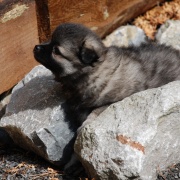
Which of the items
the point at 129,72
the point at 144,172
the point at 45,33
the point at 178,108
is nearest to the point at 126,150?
the point at 144,172

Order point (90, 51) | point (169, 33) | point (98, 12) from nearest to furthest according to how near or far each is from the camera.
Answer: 1. point (90, 51)
2. point (98, 12)
3. point (169, 33)

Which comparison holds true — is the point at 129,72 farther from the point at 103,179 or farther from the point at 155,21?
the point at 155,21

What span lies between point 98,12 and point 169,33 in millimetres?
992

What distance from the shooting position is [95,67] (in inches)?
185

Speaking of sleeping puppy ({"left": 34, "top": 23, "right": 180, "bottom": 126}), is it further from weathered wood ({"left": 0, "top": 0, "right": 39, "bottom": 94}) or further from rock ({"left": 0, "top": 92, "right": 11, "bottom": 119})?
rock ({"left": 0, "top": 92, "right": 11, "bottom": 119})

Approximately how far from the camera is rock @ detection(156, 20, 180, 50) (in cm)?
638

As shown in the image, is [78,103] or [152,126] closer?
[152,126]

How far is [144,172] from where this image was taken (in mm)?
3896

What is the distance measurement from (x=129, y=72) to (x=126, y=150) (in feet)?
3.74

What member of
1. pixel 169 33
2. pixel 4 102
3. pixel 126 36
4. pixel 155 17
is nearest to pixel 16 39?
pixel 4 102

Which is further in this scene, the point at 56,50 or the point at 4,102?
the point at 4,102

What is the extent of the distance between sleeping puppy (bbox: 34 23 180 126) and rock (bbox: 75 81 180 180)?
0.51 meters

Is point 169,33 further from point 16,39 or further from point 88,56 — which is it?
point 88,56

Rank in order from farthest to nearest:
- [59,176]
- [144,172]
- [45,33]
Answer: [45,33]
[59,176]
[144,172]
